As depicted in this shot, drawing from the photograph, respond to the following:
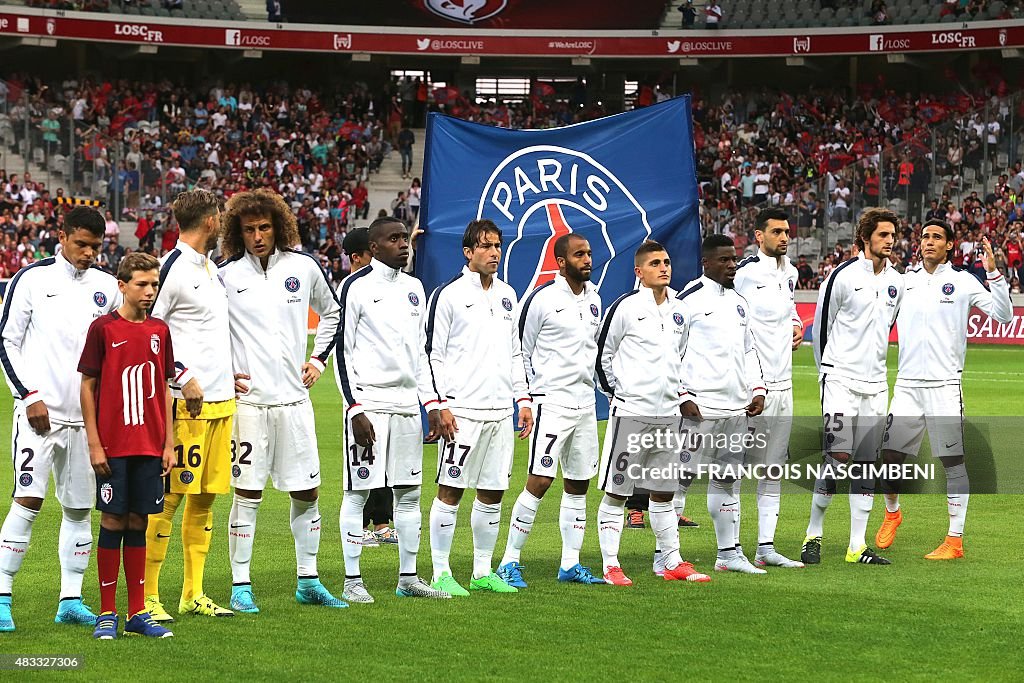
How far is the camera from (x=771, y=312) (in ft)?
31.2

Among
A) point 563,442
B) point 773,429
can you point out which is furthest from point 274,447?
point 773,429

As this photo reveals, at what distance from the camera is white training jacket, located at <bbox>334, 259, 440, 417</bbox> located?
7.76 metres

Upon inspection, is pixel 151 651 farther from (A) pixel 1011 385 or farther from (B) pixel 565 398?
(A) pixel 1011 385

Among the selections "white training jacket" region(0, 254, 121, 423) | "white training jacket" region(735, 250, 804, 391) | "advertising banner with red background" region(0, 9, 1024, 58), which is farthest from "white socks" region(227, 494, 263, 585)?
"advertising banner with red background" region(0, 9, 1024, 58)

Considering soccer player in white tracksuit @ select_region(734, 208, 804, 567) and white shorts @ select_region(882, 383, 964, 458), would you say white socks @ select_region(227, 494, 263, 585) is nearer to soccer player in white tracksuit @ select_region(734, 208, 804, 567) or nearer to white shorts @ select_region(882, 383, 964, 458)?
soccer player in white tracksuit @ select_region(734, 208, 804, 567)

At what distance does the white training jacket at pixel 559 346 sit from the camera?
8336 mm

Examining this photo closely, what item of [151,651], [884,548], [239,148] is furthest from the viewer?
[239,148]

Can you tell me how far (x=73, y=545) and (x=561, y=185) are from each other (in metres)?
7.48

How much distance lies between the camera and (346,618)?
24.2ft

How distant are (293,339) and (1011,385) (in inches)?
653

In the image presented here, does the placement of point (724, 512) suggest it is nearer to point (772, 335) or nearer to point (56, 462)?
point (772, 335)

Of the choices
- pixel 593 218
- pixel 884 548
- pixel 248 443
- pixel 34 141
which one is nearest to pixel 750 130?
pixel 34 141

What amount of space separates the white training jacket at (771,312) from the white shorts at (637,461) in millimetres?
1250

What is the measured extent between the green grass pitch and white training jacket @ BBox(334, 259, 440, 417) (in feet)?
3.82
